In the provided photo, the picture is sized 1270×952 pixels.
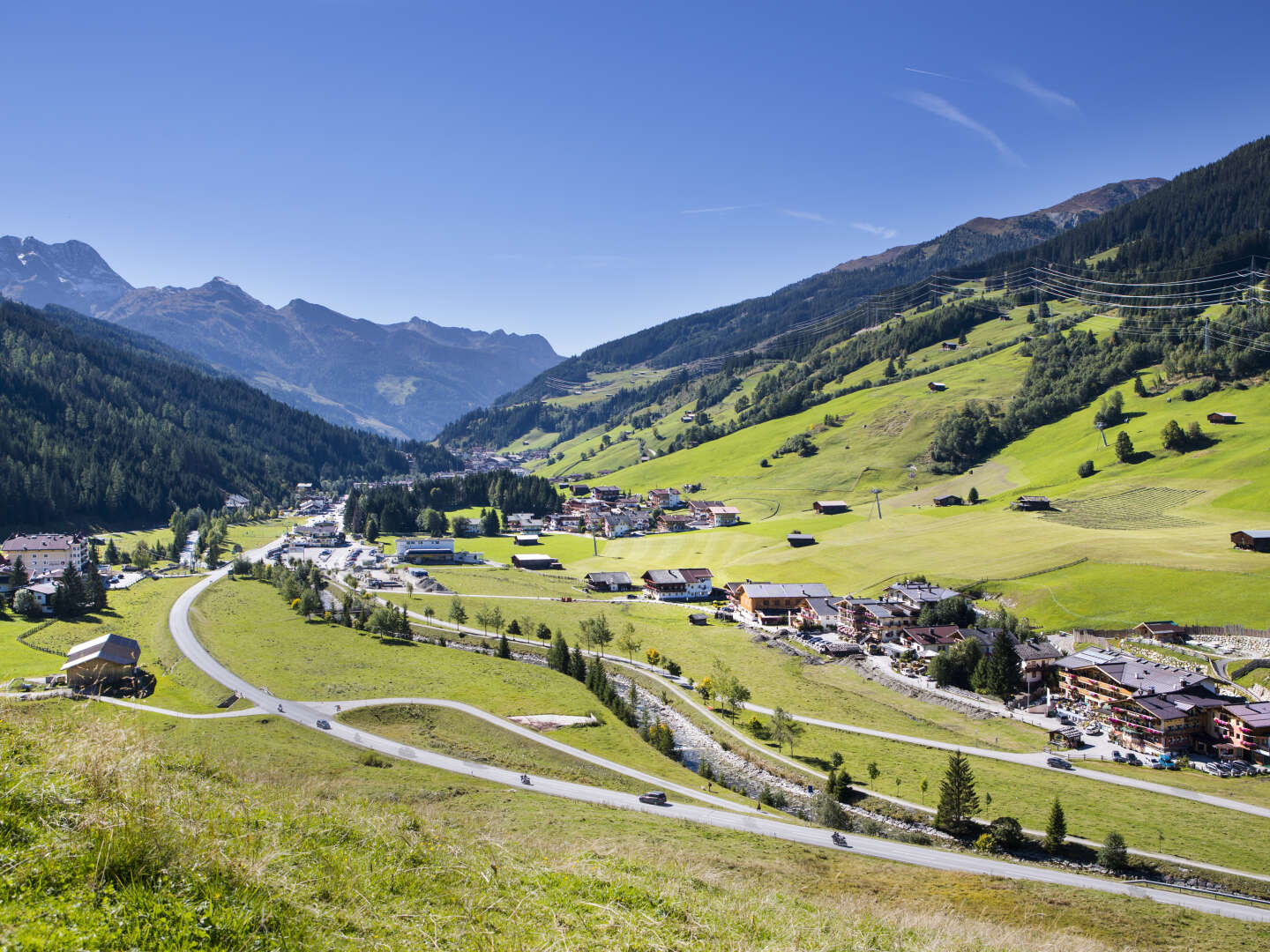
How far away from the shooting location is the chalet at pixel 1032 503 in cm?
11094

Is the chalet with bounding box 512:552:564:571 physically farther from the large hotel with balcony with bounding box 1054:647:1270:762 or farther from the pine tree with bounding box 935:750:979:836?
the pine tree with bounding box 935:750:979:836

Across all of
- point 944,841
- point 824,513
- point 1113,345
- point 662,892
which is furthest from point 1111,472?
point 662,892

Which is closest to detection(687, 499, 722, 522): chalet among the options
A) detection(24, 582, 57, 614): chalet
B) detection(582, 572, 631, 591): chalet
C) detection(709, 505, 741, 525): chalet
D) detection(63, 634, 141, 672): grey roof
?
detection(709, 505, 741, 525): chalet

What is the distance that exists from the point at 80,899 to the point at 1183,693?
69726mm

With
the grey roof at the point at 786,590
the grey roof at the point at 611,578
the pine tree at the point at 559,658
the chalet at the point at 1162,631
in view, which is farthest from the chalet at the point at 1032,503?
the pine tree at the point at 559,658

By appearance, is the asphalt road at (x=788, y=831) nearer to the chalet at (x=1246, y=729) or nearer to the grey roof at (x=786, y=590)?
A: the chalet at (x=1246, y=729)

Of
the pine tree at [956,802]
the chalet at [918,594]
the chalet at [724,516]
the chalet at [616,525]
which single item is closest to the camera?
the pine tree at [956,802]

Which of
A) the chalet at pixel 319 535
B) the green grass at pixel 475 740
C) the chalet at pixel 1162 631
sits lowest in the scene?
the green grass at pixel 475 740

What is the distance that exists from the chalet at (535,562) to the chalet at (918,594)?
199ft

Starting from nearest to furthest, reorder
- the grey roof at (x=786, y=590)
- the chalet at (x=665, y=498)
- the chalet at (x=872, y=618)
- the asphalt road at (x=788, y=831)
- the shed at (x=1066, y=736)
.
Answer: the asphalt road at (x=788, y=831)
the shed at (x=1066, y=736)
the chalet at (x=872, y=618)
the grey roof at (x=786, y=590)
the chalet at (x=665, y=498)

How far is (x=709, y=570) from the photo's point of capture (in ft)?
375

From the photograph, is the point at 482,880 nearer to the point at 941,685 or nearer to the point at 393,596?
the point at 941,685

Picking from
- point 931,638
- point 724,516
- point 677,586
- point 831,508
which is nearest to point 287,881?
point 931,638

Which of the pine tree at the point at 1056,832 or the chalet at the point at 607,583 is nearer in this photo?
the pine tree at the point at 1056,832
